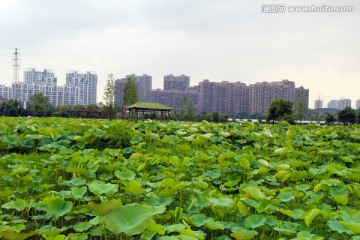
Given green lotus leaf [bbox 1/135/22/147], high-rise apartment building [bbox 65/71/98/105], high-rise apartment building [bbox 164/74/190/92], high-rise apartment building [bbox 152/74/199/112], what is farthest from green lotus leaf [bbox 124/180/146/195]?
high-rise apartment building [bbox 65/71/98/105]

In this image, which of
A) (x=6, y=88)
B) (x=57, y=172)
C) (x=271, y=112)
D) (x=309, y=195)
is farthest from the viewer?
(x=6, y=88)

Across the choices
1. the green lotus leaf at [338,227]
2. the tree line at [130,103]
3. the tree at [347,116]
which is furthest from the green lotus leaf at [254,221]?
the tree at [347,116]

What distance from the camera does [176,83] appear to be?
268 feet

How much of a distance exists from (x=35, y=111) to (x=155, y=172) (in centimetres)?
3727

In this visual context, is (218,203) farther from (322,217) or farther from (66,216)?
(66,216)

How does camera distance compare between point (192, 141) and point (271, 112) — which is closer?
point (192, 141)

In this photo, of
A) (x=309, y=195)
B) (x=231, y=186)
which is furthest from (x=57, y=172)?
(x=309, y=195)

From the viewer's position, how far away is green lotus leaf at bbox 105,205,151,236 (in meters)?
1.28

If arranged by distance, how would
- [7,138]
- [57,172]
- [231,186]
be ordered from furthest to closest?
[7,138]
[57,172]
[231,186]

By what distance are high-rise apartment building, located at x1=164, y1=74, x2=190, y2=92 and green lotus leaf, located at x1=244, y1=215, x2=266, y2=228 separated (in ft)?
259

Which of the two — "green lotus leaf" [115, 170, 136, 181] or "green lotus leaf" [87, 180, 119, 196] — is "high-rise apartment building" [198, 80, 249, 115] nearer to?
"green lotus leaf" [115, 170, 136, 181]

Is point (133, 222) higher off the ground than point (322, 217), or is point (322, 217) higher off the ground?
point (133, 222)

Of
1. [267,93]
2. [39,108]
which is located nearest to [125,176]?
[39,108]

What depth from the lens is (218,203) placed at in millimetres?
1757
